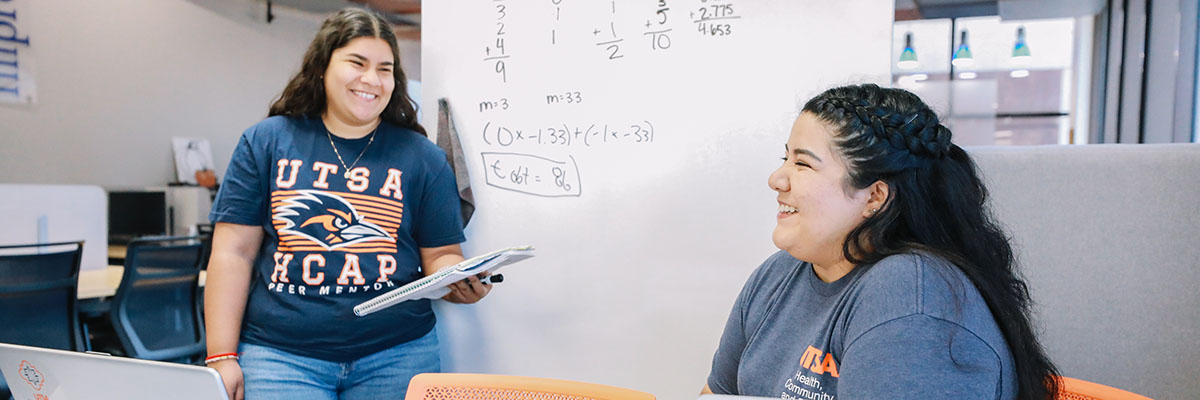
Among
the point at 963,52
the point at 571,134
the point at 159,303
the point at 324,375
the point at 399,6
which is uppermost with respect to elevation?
the point at 399,6

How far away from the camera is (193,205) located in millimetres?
5316

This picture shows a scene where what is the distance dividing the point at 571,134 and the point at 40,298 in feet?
7.75

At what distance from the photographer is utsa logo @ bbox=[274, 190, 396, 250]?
1.54 meters

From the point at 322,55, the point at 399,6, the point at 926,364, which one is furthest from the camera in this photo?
the point at 399,6

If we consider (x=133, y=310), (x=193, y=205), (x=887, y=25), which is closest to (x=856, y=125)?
(x=887, y=25)

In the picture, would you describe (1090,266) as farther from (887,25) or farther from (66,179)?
(66,179)

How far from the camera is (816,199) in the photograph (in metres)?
1.03

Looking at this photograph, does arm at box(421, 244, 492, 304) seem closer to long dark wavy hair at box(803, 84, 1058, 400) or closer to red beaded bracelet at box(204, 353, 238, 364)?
red beaded bracelet at box(204, 353, 238, 364)

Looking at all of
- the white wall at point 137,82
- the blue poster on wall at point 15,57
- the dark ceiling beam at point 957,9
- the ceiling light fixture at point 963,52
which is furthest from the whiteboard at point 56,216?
the ceiling light fixture at point 963,52

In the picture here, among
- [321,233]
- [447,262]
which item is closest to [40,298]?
[321,233]

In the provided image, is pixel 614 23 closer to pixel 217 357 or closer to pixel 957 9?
pixel 217 357

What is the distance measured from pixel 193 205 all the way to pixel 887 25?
5263 millimetres

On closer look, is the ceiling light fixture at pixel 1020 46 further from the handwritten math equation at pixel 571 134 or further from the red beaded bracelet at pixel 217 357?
the red beaded bracelet at pixel 217 357

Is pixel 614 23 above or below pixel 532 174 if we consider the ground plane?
above
